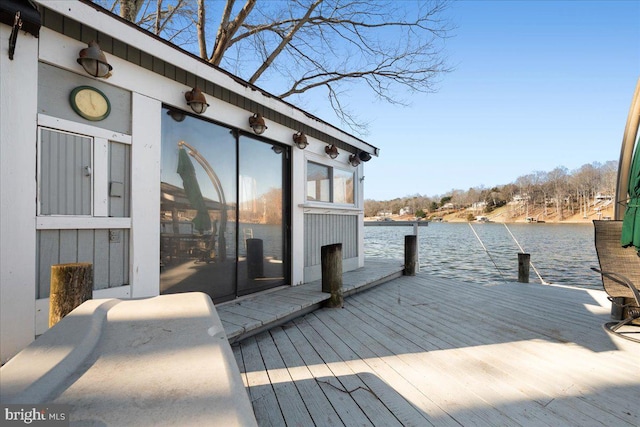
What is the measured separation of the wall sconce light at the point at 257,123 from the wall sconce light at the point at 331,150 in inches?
57.6

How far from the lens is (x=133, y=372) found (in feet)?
2.59

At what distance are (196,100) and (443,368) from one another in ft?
9.94

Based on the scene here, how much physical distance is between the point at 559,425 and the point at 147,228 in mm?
3021

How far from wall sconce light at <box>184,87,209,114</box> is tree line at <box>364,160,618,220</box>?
29860 millimetres

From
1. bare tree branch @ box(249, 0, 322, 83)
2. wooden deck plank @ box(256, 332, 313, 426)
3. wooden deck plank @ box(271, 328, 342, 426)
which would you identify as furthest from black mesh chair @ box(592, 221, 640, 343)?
bare tree branch @ box(249, 0, 322, 83)

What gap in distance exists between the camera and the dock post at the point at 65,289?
4.88ft

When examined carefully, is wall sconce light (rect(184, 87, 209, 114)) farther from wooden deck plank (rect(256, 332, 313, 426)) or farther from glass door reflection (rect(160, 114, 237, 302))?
wooden deck plank (rect(256, 332, 313, 426))

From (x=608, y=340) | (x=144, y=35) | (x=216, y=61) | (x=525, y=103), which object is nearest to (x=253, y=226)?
(x=144, y=35)

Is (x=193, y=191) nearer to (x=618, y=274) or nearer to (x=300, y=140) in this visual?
(x=300, y=140)

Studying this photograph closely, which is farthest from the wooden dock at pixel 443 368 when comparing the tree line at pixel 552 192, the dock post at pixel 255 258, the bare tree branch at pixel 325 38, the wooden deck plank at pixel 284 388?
the tree line at pixel 552 192

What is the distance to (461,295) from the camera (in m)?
4.25

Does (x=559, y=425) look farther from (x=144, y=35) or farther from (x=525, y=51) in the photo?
(x=525, y=51)

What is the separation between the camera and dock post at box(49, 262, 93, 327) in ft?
4.88

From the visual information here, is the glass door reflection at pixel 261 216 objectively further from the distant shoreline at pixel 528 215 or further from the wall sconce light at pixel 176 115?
the distant shoreline at pixel 528 215
